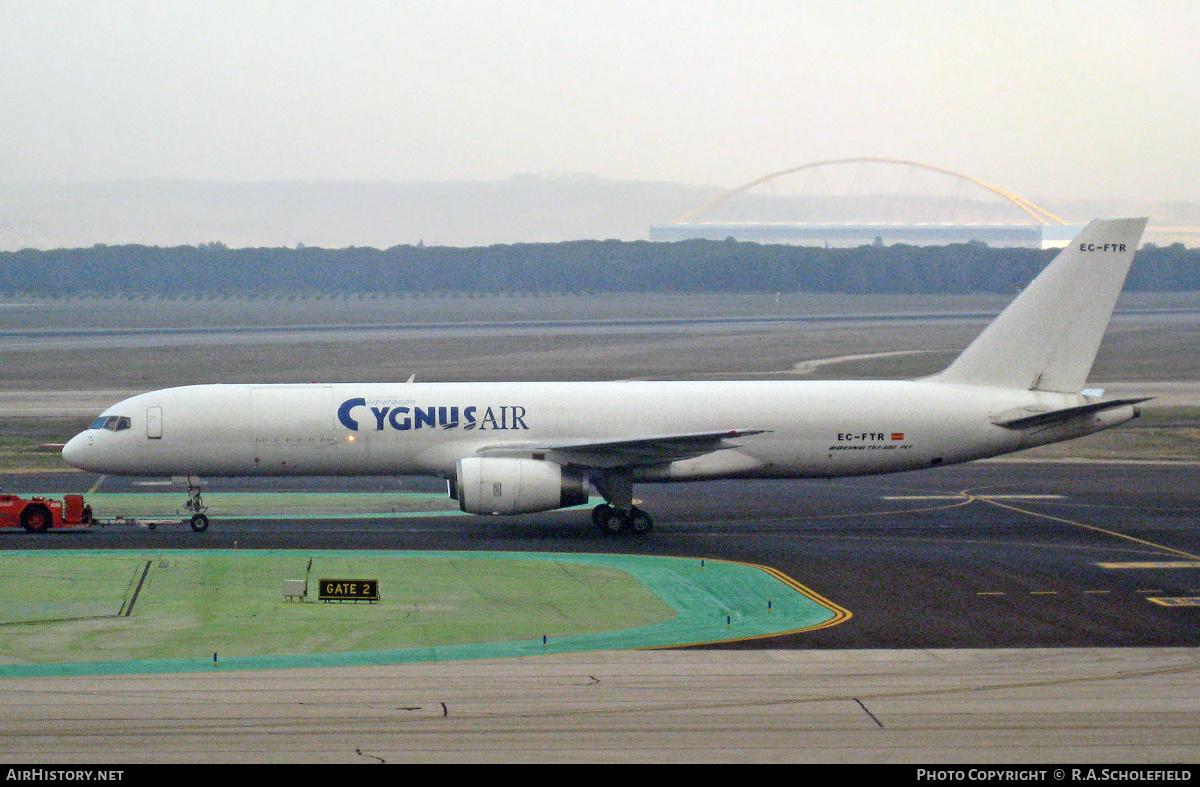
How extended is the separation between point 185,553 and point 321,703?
1456cm

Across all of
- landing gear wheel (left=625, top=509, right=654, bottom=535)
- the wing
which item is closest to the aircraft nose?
the wing

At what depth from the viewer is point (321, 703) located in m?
18.7

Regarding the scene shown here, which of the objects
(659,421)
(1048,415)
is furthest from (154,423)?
(1048,415)

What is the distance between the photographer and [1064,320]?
3744cm

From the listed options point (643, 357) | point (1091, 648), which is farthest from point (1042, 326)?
point (643, 357)

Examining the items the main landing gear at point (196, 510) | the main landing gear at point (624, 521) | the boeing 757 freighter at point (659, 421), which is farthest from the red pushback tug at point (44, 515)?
the main landing gear at point (624, 521)

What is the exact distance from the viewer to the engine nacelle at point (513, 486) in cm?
3344

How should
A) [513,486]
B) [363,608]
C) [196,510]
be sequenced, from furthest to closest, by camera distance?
1. [196,510]
2. [513,486]
3. [363,608]

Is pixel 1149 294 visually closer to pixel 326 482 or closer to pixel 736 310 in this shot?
pixel 736 310

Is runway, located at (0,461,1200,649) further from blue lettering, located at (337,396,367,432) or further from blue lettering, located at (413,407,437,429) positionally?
blue lettering, located at (413,407,437,429)

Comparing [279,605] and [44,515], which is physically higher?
[44,515]

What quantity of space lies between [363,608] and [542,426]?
461 inches

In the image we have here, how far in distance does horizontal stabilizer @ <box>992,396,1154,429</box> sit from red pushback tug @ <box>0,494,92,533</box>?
26.8 metres

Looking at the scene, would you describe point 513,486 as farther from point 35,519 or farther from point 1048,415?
point 1048,415
